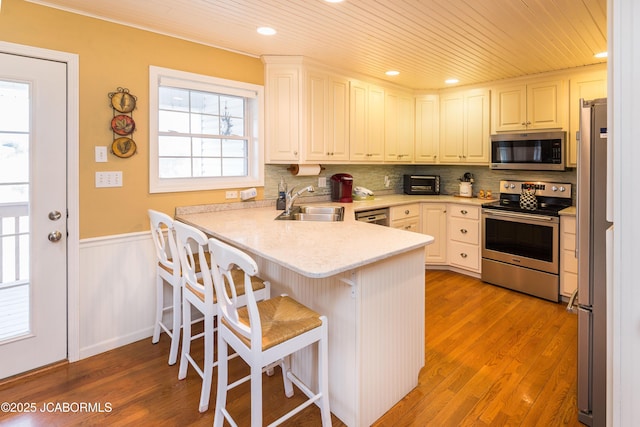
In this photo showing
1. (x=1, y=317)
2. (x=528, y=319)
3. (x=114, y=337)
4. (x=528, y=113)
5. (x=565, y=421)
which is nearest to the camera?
(x=565, y=421)

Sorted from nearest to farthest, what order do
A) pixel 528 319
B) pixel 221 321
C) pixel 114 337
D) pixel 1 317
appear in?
1. pixel 221 321
2. pixel 1 317
3. pixel 114 337
4. pixel 528 319

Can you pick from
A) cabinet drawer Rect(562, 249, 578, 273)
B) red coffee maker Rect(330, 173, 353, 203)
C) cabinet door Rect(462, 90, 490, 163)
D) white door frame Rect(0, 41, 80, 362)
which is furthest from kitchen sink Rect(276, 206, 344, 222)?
cabinet drawer Rect(562, 249, 578, 273)

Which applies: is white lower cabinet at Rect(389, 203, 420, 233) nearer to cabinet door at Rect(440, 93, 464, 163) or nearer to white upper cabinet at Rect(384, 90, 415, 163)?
white upper cabinet at Rect(384, 90, 415, 163)

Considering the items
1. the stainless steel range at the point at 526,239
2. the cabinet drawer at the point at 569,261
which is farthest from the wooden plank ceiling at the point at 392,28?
the cabinet drawer at the point at 569,261

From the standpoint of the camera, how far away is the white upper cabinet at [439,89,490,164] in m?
4.26

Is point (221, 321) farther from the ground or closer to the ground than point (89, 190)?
closer to the ground

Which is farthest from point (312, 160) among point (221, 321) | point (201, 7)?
point (221, 321)

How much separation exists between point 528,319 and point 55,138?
3.88 meters

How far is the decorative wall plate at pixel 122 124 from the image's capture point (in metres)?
2.49

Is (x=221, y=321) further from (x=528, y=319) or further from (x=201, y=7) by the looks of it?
(x=528, y=319)

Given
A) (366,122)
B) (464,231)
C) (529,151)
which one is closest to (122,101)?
(366,122)

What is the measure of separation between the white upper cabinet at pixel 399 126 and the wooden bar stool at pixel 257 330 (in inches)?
122

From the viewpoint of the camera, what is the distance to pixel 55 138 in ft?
7.47

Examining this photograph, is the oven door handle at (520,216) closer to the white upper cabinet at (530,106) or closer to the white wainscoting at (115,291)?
the white upper cabinet at (530,106)
